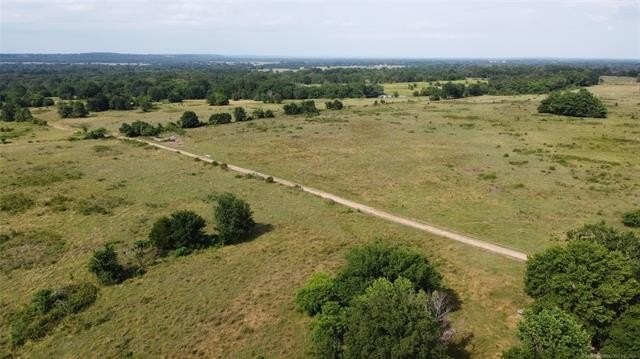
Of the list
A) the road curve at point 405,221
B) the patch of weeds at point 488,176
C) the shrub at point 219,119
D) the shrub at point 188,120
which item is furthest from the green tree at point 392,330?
the shrub at point 219,119

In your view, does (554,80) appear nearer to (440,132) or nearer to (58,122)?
(440,132)

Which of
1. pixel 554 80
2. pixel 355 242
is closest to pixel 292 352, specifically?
pixel 355 242

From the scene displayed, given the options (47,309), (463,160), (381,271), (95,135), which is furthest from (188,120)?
(381,271)

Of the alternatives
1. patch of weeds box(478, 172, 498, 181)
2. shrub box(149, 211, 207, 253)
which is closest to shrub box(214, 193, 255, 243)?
shrub box(149, 211, 207, 253)

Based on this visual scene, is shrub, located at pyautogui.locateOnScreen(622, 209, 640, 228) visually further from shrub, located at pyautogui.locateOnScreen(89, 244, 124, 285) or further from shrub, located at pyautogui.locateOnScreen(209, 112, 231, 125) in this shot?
shrub, located at pyautogui.locateOnScreen(209, 112, 231, 125)

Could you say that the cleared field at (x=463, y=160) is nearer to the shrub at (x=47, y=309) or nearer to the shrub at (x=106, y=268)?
the shrub at (x=106, y=268)

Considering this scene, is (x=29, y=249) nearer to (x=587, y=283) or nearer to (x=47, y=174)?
(x=47, y=174)

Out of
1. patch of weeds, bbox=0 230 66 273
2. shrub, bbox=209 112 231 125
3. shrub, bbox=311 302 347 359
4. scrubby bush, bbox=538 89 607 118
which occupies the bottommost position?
patch of weeds, bbox=0 230 66 273
